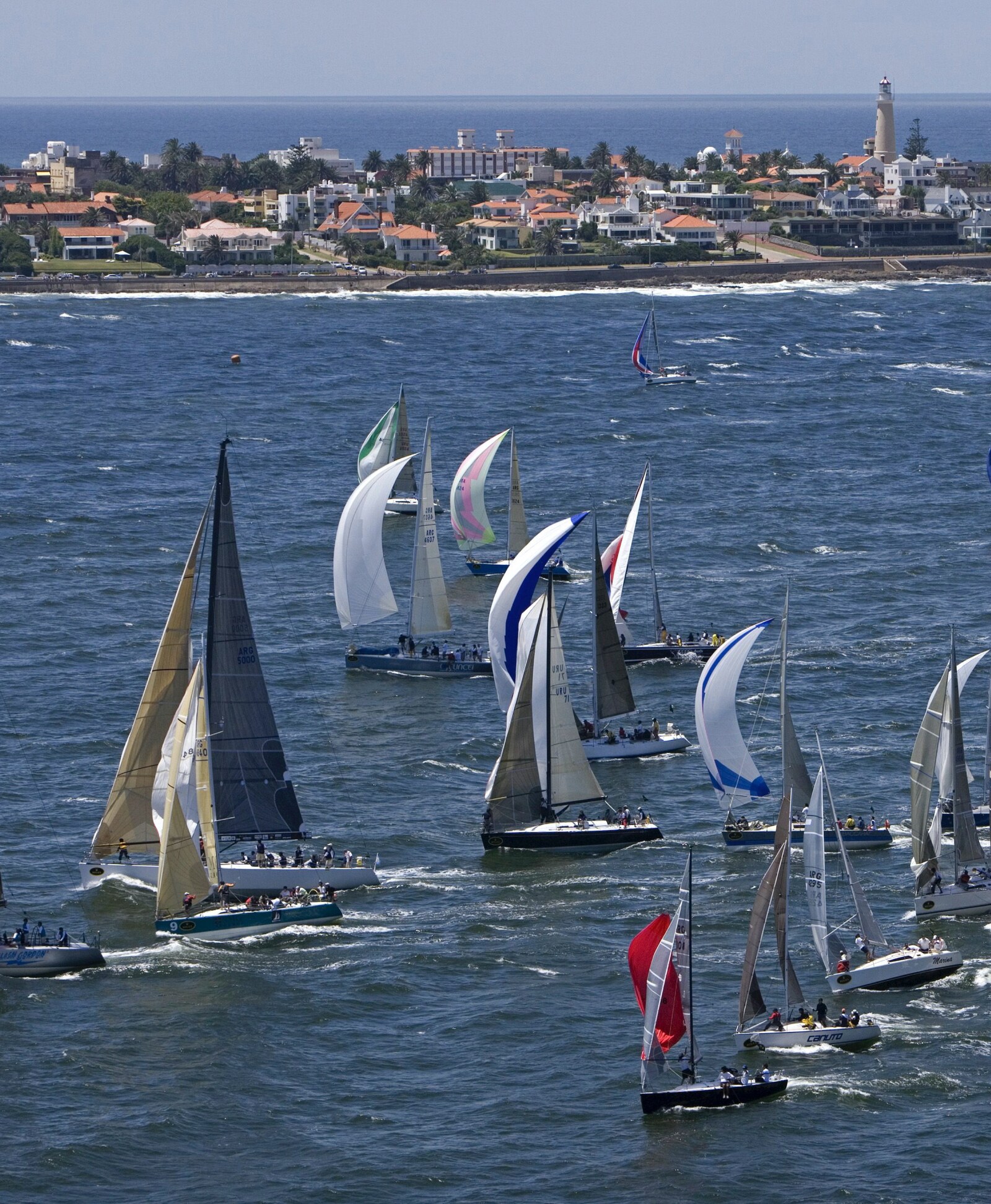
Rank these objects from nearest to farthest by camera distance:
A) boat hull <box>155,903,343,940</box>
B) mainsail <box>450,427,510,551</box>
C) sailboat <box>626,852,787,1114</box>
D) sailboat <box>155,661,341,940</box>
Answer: sailboat <box>626,852,787,1114</box> → sailboat <box>155,661,341,940</box> → boat hull <box>155,903,343,940</box> → mainsail <box>450,427,510,551</box>

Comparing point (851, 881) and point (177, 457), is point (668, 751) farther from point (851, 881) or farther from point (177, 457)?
point (177, 457)

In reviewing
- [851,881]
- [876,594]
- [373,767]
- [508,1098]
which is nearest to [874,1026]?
[851,881]

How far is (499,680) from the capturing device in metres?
73.9

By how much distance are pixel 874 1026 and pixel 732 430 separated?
315ft

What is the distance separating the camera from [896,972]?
56.5 m

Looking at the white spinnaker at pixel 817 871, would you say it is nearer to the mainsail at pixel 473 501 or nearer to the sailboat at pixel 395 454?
the mainsail at pixel 473 501

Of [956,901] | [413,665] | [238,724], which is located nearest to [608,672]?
[413,665]

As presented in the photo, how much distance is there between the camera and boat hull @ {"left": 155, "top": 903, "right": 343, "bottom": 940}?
196ft

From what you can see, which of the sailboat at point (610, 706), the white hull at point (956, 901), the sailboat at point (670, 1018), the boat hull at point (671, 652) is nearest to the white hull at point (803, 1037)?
the sailboat at point (670, 1018)

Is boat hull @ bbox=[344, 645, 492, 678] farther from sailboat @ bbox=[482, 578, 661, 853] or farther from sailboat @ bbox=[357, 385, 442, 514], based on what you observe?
sailboat @ bbox=[357, 385, 442, 514]

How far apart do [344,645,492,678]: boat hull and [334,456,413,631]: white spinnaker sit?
1739mm

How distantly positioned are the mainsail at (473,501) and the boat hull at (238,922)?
44.1 meters

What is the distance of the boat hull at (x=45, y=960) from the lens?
57531 millimetres

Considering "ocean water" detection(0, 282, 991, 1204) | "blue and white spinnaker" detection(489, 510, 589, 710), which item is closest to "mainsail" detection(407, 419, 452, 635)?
"ocean water" detection(0, 282, 991, 1204)
